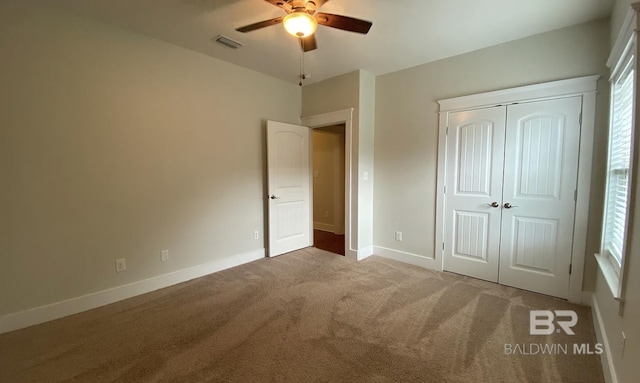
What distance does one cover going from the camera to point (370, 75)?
3885 mm

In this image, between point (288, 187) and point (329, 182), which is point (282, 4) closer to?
point (288, 187)

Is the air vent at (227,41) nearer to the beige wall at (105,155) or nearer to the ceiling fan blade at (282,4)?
the beige wall at (105,155)

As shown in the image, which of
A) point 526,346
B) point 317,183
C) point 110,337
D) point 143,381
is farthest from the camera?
point 317,183

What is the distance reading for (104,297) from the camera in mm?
2633

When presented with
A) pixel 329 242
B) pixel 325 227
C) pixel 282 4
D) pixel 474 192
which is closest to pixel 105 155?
pixel 282 4

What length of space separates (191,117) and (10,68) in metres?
1.43

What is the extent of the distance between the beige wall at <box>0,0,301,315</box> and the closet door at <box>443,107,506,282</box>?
2.79 metres

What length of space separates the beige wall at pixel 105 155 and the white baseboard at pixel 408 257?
2133mm

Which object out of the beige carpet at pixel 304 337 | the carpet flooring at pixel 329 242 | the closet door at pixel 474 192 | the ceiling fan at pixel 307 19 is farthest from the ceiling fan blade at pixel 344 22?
the carpet flooring at pixel 329 242

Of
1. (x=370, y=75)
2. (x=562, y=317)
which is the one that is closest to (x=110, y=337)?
(x=562, y=317)

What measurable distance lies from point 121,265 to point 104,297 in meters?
0.32

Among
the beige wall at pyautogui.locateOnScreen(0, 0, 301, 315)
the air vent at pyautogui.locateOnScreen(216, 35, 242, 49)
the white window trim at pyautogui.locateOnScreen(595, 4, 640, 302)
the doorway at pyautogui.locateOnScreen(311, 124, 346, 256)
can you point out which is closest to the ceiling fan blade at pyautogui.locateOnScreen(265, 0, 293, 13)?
the air vent at pyautogui.locateOnScreen(216, 35, 242, 49)

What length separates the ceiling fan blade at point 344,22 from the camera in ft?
6.44

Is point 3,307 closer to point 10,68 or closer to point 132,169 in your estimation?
point 132,169
